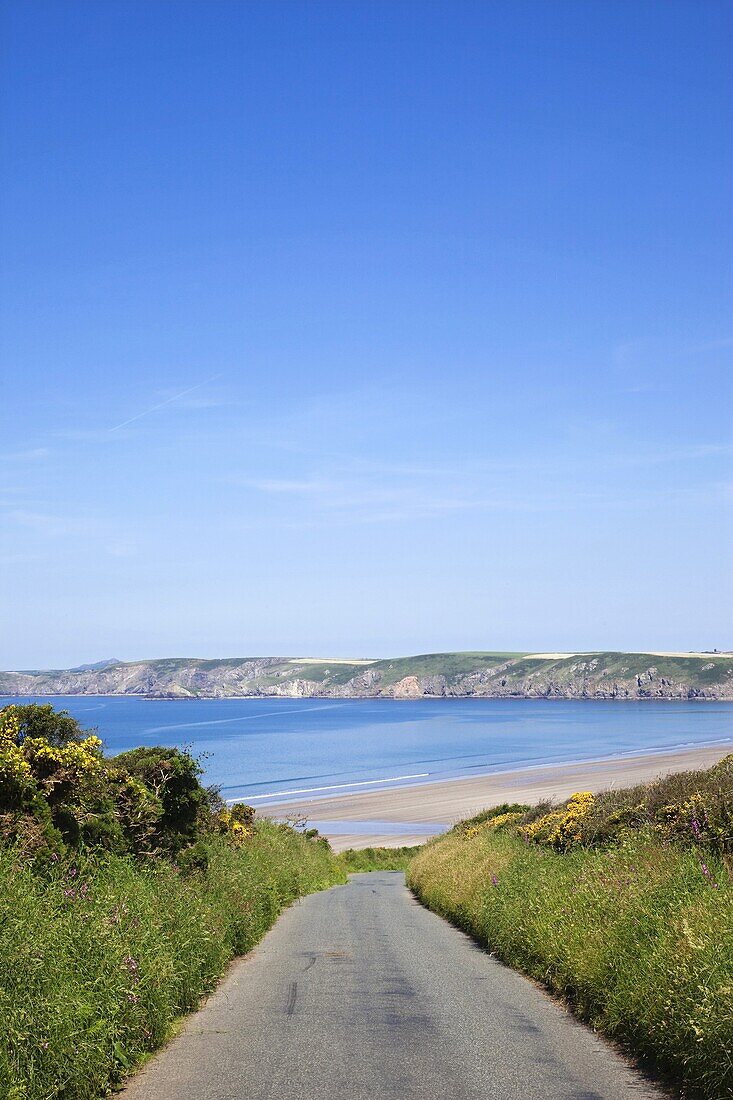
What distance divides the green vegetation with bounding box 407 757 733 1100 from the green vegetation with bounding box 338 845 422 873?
116ft

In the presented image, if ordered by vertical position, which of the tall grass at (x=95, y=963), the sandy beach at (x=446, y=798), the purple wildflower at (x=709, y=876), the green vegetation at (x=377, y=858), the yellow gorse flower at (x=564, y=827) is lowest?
the sandy beach at (x=446, y=798)

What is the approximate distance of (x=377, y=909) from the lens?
25.9 m

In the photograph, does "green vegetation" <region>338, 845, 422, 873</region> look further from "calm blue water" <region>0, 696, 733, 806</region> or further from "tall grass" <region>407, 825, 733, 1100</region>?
"tall grass" <region>407, 825, 733, 1100</region>

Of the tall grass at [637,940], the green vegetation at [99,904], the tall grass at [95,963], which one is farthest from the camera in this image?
the tall grass at [637,940]

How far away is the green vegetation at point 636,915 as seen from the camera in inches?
313

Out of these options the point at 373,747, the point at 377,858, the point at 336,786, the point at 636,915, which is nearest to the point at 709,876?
the point at 636,915

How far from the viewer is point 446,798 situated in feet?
299

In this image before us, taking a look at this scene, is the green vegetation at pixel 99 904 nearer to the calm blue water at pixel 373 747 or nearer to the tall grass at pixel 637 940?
the tall grass at pixel 637 940

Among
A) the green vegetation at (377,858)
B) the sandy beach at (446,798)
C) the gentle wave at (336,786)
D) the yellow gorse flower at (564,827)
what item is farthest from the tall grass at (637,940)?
the gentle wave at (336,786)

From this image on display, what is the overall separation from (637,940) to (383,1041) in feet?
9.84

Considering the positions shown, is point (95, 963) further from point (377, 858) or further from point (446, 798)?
point (446, 798)

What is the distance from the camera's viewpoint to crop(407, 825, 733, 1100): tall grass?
305 inches

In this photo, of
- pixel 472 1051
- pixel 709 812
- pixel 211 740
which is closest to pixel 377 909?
pixel 709 812

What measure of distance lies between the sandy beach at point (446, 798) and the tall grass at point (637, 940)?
51.5m
